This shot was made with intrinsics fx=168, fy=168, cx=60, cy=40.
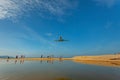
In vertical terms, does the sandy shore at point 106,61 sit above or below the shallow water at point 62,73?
above

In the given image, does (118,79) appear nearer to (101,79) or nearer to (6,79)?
(101,79)

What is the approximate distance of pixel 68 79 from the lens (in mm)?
20844

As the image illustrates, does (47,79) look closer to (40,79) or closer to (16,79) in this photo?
(40,79)

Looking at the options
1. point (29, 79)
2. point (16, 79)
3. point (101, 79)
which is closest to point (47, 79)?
point (29, 79)

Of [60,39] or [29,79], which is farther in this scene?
[60,39]

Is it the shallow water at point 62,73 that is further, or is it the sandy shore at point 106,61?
the sandy shore at point 106,61

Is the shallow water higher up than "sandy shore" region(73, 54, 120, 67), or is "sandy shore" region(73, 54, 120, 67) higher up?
"sandy shore" region(73, 54, 120, 67)

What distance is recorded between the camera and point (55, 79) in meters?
21.0

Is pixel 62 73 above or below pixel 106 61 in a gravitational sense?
below

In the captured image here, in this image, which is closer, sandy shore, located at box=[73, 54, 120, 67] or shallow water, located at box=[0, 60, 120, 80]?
shallow water, located at box=[0, 60, 120, 80]

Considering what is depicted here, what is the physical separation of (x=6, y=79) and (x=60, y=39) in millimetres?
35530

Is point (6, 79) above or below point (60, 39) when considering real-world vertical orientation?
below

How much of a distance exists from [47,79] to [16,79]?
152 inches

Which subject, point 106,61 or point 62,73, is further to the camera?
point 106,61
